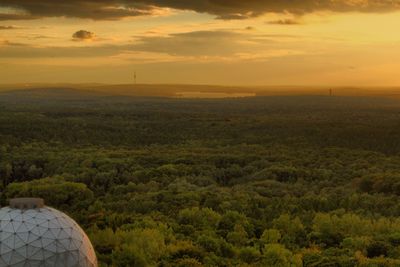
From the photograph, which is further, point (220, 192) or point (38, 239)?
point (220, 192)

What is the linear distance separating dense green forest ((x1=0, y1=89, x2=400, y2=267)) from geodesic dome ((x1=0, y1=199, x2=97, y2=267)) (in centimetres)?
1208

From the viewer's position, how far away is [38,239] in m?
24.7

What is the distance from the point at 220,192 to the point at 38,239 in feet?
150

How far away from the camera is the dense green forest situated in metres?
42.7

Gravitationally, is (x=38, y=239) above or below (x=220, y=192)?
above

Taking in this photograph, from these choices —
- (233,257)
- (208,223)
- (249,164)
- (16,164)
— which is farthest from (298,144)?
(233,257)

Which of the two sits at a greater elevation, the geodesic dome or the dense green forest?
the geodesic dome

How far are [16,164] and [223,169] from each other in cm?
3110

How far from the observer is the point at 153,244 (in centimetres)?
4088

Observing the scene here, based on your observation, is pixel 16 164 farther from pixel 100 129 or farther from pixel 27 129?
pixel 100 129

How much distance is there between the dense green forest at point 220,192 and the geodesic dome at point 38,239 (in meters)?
12.1

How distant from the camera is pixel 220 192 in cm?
6962

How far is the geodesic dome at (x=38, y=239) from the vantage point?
80.1ft

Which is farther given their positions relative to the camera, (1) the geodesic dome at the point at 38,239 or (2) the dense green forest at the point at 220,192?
Answer: (2) the dense green forest at the point at 220,192
